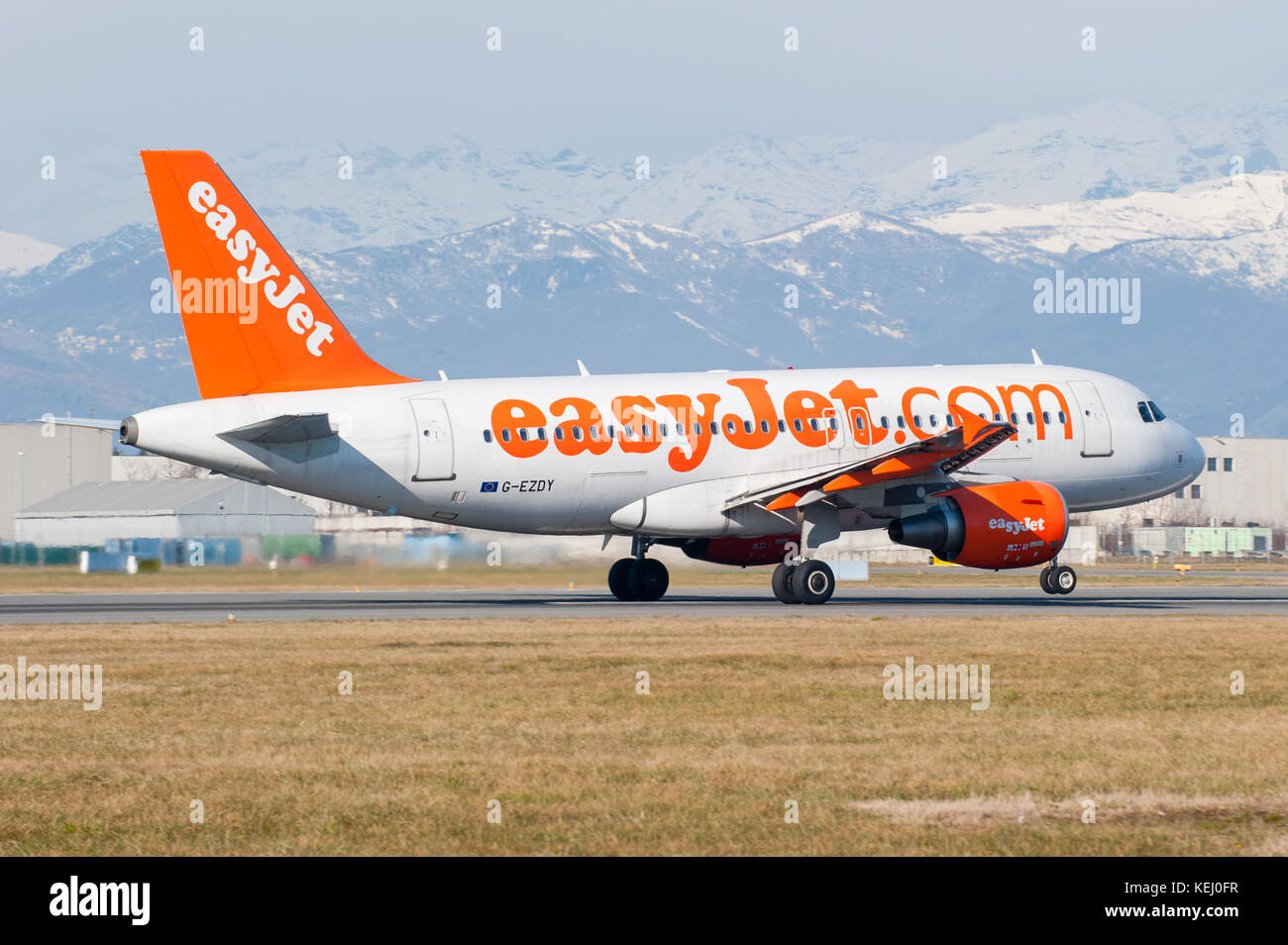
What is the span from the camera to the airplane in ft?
128

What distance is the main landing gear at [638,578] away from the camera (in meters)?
44.4

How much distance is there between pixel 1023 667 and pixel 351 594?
2686 centimetres

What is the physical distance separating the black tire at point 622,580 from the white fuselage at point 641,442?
2967mm

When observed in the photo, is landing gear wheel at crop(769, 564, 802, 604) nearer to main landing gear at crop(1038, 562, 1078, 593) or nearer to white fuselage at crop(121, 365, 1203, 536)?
white fuselage at crop(121, 365, 1203, 536)

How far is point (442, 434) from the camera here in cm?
3981

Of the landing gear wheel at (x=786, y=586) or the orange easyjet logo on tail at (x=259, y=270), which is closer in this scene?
the orange easyjet logo on tail at (x=259, y=270)

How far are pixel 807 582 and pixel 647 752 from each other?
2412 centimetres

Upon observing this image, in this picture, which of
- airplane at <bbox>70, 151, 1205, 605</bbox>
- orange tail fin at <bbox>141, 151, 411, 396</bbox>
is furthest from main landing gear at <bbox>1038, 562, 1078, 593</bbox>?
orange tail fin at <bbox>141, 151, 411, 396</bbox>

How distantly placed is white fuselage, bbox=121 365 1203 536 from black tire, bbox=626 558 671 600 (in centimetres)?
287

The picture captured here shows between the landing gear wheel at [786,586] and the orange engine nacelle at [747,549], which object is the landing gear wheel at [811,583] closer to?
the landing gear wheel at [786,586]

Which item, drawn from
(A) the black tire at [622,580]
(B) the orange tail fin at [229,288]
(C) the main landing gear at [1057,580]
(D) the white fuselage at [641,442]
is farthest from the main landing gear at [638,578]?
(C) the main landing gear at [1057,580]

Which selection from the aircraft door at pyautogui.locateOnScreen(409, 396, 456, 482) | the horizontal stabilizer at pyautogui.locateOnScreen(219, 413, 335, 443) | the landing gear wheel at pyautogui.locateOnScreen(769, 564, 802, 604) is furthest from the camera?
the landing gear wheel at pyautogui.locateOnScreen(769, 564, 802, 604)
